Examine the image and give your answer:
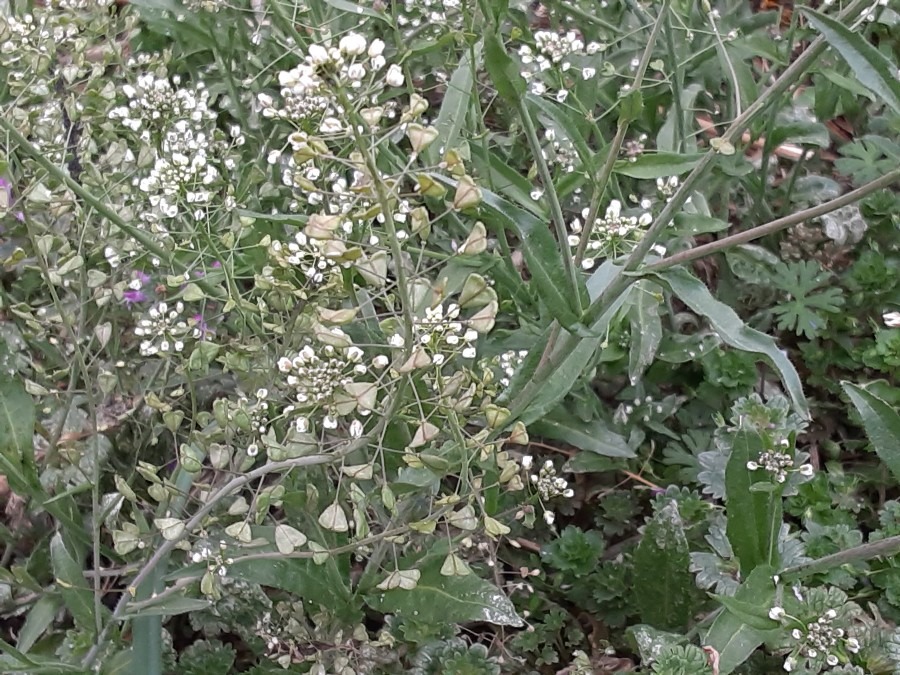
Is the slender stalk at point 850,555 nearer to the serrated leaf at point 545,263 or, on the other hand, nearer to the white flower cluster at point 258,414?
the serrated leaf at point 545,263

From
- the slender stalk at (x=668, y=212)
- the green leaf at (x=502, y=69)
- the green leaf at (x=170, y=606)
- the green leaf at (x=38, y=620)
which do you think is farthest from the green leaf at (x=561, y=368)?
the green leaf at (x=38, y=620)

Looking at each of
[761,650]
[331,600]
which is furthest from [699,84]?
[331,600]

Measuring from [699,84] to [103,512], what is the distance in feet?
5.90

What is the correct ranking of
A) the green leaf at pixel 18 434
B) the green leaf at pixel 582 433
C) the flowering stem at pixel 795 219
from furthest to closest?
the green leaf at pixel 582 433, the green leaf at pixel 18 434, the flowering stem at pixel 795 219

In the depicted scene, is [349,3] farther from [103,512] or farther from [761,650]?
[761,650]

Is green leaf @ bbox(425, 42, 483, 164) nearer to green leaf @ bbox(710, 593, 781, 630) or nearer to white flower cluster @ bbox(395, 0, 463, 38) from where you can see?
white flower cluster @ bbox(395, 0, 463, 38)

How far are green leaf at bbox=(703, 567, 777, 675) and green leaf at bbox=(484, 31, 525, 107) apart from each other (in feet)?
2.87

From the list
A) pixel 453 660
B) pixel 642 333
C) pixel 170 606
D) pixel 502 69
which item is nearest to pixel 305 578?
pixel 170 606

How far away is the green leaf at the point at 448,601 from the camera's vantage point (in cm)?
144

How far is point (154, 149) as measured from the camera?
1.52 meters

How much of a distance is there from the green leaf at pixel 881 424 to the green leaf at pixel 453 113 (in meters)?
0.88

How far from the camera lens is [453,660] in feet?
5.28

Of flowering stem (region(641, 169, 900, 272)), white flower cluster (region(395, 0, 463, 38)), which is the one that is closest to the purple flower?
white flower cluster (region(395, 0, 463, 38))

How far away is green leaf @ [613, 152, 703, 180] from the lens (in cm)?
159
